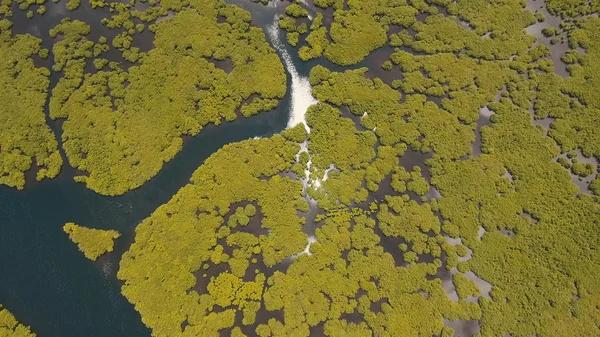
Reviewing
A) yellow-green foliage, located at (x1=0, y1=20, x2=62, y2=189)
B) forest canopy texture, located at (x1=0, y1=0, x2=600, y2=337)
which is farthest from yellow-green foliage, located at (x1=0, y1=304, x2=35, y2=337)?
yellow-green foliage, located at (x1=0, y1=20, x2=62, y2=189)

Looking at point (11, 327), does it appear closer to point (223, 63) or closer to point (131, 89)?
point (131, 89)

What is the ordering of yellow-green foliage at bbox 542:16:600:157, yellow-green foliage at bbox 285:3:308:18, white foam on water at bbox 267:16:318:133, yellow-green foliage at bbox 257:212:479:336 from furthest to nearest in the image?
1. yellow-green foliage at bbox 285:3:308:18
2. white foam on water at bbox 267:16:318:133
3. yellow-green foliage at bbox 542:16:600:157
4. yellow-green foliage at bbox 257:212:479:336

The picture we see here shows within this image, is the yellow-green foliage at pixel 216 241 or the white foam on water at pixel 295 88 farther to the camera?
the white foam on water at pixel 295 88

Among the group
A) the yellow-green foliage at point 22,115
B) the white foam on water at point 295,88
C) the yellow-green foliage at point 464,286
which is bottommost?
the yellow-green foliage at point 464,286

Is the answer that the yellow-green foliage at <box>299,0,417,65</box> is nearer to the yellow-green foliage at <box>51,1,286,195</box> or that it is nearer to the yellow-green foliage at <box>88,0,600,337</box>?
the yellow-green foliage at <box>88,0,600,337</box>

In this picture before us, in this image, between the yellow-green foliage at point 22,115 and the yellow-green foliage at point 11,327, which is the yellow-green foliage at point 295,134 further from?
the yellow-green foliage at point 11,327

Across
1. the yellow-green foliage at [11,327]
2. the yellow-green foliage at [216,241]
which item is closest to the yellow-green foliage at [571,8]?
the yellow-green foliage at [216,241]
